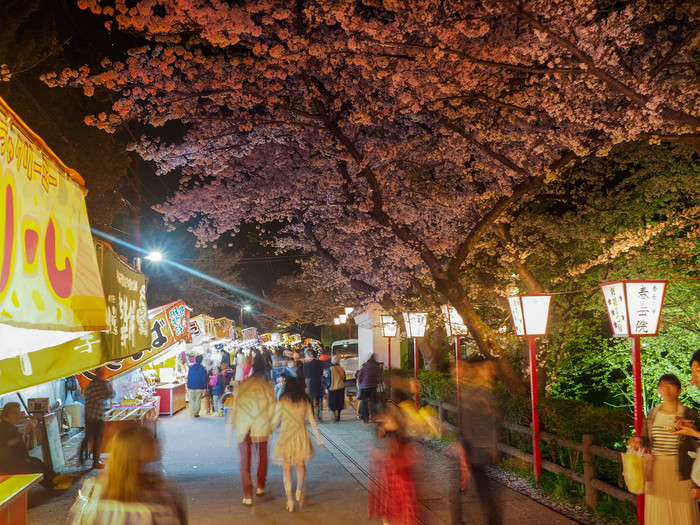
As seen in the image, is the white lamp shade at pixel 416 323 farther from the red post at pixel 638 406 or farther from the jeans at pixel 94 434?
the red post at pixel 638 406

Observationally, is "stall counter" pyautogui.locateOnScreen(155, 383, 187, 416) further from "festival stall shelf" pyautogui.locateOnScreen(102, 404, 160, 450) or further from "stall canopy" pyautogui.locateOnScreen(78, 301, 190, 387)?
"stall canopy" pyautogui.locateOnScreen(78, 301, 190, 387)

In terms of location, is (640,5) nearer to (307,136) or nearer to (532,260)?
(532,260)

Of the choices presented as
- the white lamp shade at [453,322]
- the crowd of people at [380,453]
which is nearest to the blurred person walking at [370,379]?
the white lamp shade at [453,322]

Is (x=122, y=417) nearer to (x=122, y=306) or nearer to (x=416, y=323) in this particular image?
(x=416, y=323)

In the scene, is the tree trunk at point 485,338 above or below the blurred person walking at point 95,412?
above

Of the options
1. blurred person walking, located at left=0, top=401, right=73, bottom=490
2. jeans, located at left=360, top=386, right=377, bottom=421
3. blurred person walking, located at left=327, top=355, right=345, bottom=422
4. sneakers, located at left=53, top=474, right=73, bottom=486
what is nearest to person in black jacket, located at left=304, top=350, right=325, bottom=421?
blurred person walking, located at left=327, top=355, right=345, bottom=422

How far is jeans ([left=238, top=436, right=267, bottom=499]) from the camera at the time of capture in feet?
29.1

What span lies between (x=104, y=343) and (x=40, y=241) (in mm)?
2382

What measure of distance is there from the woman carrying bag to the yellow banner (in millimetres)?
5178

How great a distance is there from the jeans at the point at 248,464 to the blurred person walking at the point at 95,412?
3946mm

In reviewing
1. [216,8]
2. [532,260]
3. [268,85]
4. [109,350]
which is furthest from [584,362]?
[109,350]

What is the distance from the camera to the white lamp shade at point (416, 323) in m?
16.6

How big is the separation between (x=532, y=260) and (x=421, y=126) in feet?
15.3

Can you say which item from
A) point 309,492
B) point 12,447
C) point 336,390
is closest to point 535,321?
point 309,492
